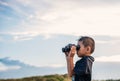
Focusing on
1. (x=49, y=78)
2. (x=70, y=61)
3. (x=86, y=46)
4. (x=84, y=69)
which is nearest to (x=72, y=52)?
(x=70, y=61)

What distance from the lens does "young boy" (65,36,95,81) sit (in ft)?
23.5

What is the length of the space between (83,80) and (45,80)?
17.3 m

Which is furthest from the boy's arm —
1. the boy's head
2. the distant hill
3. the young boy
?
the distant hill

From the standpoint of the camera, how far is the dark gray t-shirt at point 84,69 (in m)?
7.14

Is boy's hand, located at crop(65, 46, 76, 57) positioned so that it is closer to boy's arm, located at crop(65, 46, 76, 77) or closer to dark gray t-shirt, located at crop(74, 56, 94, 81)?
boy's arm, located at crop(65, 46, 76, 77)

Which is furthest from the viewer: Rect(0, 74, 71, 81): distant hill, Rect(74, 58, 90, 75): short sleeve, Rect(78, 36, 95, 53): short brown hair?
Rect(0, 74, 71, 81): distant hill

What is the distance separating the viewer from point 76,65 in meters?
7.33

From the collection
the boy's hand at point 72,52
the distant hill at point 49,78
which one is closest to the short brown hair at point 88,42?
the boy's hand at point 72,52

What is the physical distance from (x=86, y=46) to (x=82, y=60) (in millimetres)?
301

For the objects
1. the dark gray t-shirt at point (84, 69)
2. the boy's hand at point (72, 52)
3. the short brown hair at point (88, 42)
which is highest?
the short brown hair at point (88, 42)

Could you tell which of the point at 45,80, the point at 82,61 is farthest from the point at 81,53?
the point at 45,80

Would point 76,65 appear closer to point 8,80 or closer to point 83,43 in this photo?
point 83,43

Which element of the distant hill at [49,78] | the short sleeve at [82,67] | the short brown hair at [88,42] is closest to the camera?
the short sleeve at [82,67]

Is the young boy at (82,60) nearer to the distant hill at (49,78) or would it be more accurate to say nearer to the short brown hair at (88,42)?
the short brown hair at (88,42)
